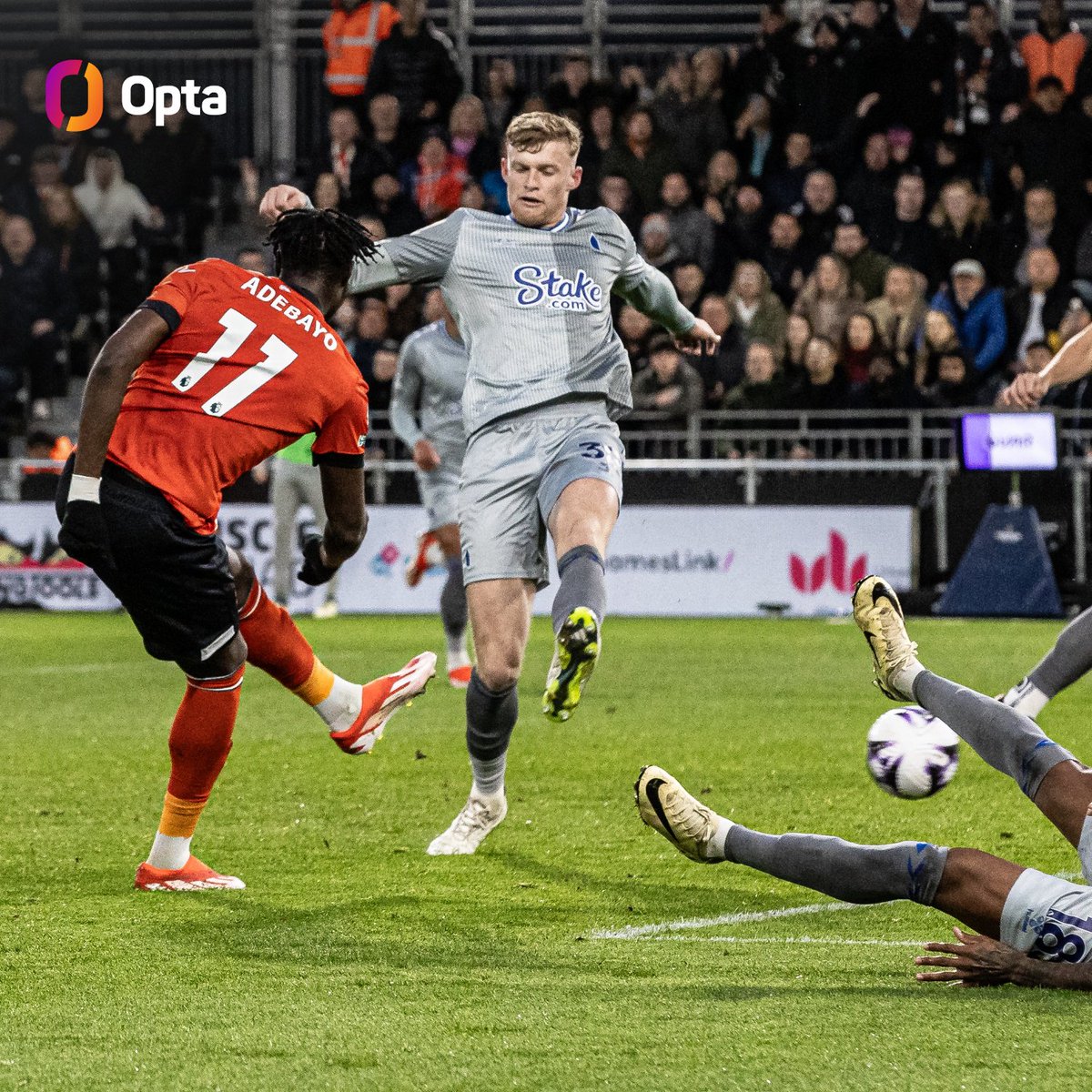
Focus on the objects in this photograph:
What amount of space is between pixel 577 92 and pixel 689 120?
1.22 metres

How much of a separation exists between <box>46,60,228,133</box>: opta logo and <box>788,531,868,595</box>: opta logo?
31.2ft

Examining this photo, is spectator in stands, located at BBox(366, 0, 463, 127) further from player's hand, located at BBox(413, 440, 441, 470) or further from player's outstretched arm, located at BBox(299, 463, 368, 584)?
player's outstretched arm, located at BBox(299, 463, 368, 584)

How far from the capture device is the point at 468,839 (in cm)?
645

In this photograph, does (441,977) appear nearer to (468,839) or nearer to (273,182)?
(468,839)

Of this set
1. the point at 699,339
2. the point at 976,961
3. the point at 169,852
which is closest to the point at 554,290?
the point at 699,339

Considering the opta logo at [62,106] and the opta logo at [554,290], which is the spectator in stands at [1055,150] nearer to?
the opta logo at [62,106]

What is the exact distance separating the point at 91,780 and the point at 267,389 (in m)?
2.98

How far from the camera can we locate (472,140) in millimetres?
20891

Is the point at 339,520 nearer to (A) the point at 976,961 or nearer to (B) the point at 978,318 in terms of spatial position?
(A) the point at 976,961

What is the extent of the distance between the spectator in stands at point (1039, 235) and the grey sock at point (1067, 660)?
39.4ft

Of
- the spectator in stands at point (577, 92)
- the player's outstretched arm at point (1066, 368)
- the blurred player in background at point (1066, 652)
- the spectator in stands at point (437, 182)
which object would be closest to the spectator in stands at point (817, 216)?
the spectator in stands at point (577, 92)

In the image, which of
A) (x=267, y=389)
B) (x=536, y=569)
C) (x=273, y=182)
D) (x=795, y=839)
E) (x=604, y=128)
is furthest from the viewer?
(x=273, y=182)

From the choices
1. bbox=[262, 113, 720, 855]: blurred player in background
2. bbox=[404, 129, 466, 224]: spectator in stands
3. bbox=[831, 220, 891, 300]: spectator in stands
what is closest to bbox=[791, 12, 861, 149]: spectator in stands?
bbox=[831, 220, 891, 300]: spectator in stands

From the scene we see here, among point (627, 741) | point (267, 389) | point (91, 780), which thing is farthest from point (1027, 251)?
point (267, 389)
